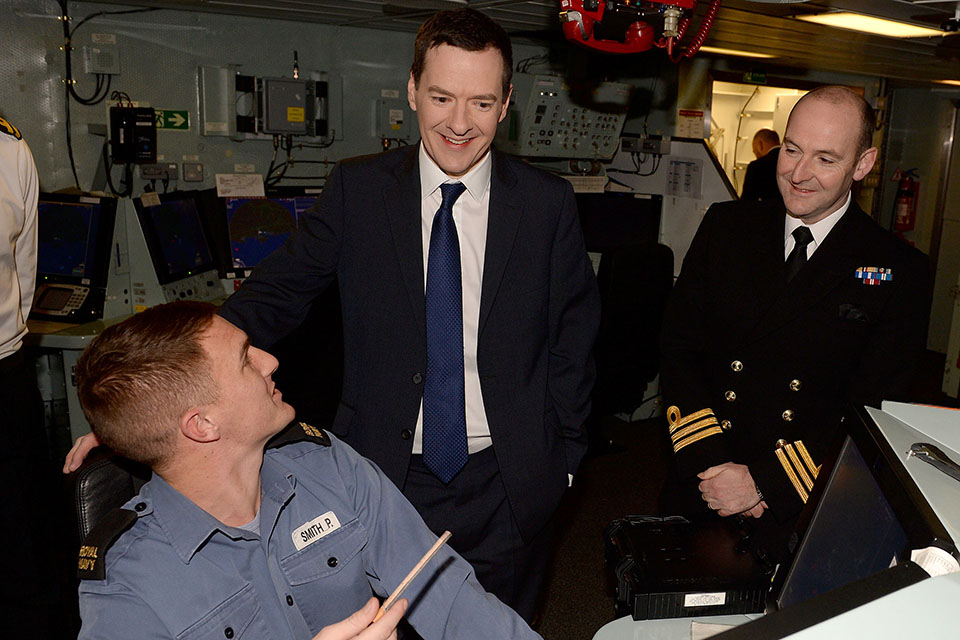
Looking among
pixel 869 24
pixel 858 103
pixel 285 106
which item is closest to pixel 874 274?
pixel 858 103

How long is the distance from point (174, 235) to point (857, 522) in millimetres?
3536

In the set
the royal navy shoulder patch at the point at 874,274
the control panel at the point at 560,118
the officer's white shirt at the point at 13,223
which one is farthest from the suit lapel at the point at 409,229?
the control panel at the point at 560,118

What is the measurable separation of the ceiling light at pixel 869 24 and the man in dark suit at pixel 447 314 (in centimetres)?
208

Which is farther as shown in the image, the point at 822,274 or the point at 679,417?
the point at 679,417

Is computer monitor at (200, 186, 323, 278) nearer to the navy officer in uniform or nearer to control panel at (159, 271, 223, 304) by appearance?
control panel at (159, 271, 223, 304)

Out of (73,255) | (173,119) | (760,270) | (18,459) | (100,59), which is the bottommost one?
(18,459)

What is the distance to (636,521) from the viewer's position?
5.04 ft

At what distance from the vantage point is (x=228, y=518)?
4.38ft

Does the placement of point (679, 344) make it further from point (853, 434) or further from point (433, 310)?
point (853, 434)

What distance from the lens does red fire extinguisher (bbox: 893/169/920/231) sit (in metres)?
7.16

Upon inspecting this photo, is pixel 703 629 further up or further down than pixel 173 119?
further down

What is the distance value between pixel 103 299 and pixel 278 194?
1.10 meters

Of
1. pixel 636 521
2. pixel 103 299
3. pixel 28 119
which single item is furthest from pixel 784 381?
pixel 28 119

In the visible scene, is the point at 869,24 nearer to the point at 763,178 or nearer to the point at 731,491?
the point at 763,178
